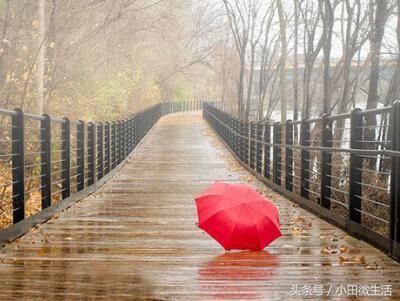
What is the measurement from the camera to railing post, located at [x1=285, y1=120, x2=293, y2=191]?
1107cm

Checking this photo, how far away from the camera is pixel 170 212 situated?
9117 millimetres

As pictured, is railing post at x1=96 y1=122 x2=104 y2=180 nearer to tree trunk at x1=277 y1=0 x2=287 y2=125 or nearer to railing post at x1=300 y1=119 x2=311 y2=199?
railing post at x1=300 y1=119 x2=311 y2=199

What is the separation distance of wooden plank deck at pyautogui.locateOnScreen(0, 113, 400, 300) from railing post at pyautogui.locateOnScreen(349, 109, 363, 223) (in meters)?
0.30

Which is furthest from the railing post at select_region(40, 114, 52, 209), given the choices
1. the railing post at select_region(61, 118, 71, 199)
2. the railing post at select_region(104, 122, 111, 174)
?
the railing post at select_region(104, 122, 111, 174)

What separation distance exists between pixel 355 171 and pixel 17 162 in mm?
3641

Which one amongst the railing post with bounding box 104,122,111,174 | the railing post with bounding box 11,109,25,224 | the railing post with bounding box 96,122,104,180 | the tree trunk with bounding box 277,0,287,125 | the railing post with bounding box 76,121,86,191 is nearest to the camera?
the railing post with bounding box 11,109,25,224

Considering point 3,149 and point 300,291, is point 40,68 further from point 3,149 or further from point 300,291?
point 300,291

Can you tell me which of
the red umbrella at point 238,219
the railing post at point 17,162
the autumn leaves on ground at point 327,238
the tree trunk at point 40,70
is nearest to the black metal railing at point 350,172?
the autumn leaves on ground at point 327,238

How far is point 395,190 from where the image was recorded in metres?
5.45

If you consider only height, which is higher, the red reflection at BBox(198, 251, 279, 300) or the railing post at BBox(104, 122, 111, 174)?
the railing post at BBox(104, 122, 111, 174)

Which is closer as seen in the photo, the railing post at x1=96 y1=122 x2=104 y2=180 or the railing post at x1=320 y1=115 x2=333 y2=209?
the railing post at x1=320 y1=115 x2=333 y2=209

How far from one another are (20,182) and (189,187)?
6.56 m

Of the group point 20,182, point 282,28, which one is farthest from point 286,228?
point 282,28

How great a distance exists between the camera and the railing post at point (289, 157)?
36.3ft
